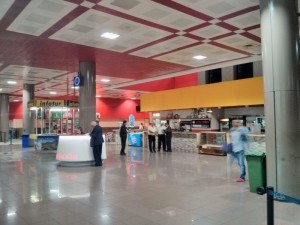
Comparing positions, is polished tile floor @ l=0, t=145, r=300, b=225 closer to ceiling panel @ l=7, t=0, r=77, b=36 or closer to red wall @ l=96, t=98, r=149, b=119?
ceiling panel @ l=7, t=0, r=77, b=36

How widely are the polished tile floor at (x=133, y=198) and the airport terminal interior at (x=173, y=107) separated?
23mm

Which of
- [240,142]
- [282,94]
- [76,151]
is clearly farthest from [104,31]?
[282,94]

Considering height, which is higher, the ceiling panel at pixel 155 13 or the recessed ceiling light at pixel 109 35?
the ceiling panel at pixel 155 13

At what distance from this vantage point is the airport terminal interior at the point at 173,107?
488 centimetres

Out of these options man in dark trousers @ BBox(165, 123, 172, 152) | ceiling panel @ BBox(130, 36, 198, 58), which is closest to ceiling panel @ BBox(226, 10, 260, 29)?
ceiling panel @ BBox(130, 36, 198, 58)

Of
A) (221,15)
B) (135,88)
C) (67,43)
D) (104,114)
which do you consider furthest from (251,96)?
(104,114)

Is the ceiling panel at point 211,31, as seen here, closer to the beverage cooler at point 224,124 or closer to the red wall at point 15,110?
the beverage cooler at point 224,124

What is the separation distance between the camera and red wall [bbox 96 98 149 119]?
26.8 metres

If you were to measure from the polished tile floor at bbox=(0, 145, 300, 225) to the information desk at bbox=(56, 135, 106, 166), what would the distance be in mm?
914

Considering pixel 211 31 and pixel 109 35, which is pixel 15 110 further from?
pixel 211 31

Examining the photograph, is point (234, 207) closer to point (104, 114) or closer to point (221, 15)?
point (221, 15)

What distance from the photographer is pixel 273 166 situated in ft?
17.5

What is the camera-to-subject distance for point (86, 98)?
11359 millimetres

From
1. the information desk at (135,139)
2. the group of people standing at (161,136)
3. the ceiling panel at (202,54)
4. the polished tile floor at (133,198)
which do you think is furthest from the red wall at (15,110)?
the ceiling panel at (202,54)
